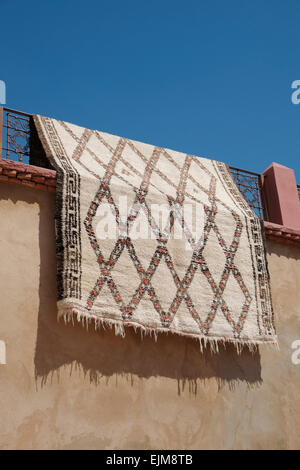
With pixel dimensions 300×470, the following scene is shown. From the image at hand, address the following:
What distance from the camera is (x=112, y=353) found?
4535 mm

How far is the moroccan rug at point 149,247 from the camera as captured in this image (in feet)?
14.7

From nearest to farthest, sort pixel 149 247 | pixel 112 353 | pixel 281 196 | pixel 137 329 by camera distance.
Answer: pixel 112 353, pixel 137 329, pixel 149 247, pixel 281 196

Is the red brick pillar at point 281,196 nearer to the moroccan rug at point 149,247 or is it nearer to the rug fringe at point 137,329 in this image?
the moroccan rug at point 149,247

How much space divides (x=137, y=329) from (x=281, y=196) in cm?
285

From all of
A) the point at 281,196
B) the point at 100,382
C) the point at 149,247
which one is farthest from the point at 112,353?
the point at 281,196

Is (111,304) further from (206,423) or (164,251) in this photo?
(206,423)

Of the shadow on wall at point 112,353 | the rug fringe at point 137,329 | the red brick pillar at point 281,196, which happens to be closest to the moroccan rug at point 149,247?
the rug fringe at point 137,329

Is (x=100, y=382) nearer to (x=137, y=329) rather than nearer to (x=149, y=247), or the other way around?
(x=137, y=329)

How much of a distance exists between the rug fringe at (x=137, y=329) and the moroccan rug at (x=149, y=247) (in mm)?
11

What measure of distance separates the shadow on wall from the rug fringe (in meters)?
0.06

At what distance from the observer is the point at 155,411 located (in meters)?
4.57

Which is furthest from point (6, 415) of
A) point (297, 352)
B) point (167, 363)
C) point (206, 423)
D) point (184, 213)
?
point (297, 352)
